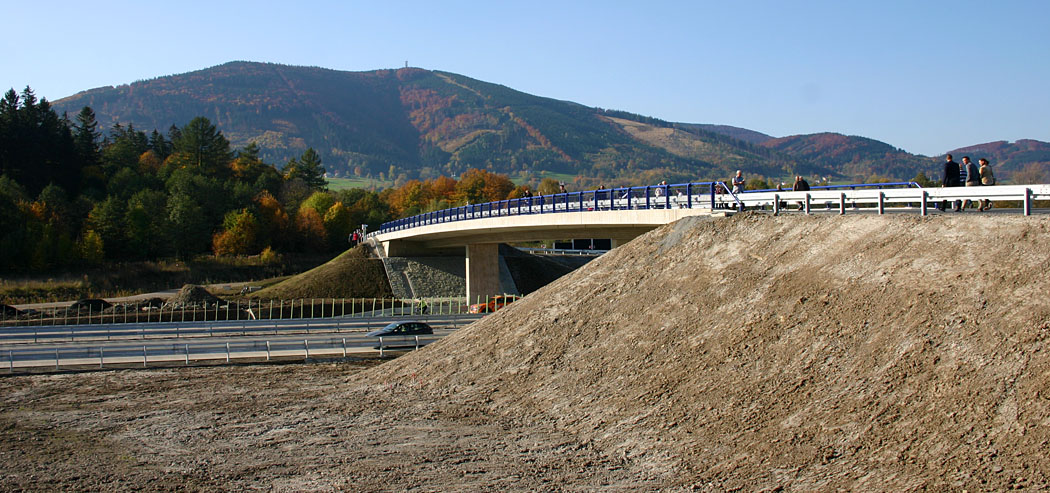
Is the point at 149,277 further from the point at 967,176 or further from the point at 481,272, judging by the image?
the point at 967,176

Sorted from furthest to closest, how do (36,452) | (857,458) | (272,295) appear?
(272,295), (36,452), (857,458)

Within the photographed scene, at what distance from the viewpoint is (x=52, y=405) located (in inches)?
862

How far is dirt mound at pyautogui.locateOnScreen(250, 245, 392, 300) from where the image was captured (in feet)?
201

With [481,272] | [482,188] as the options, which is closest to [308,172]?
[482,188]

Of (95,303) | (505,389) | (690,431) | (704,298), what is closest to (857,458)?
(690,431)

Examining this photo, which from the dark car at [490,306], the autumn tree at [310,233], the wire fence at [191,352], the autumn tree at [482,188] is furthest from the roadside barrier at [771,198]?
the autumn tree at [482,188]

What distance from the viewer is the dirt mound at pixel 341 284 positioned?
61250 mm

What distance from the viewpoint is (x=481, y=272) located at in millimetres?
56531

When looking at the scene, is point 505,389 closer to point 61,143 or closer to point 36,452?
point 36,452

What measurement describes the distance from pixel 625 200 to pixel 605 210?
131 centimetres

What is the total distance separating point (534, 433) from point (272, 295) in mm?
48933

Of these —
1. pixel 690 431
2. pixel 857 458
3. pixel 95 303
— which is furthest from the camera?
pixel 95 303

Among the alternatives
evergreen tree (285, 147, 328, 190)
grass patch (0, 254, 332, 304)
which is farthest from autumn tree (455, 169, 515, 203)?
grass patch (0, 254, 332, 304)

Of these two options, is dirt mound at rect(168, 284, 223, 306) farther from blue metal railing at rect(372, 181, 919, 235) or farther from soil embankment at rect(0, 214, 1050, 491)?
soil embankment at rect(0, 214, 1050, 491)
